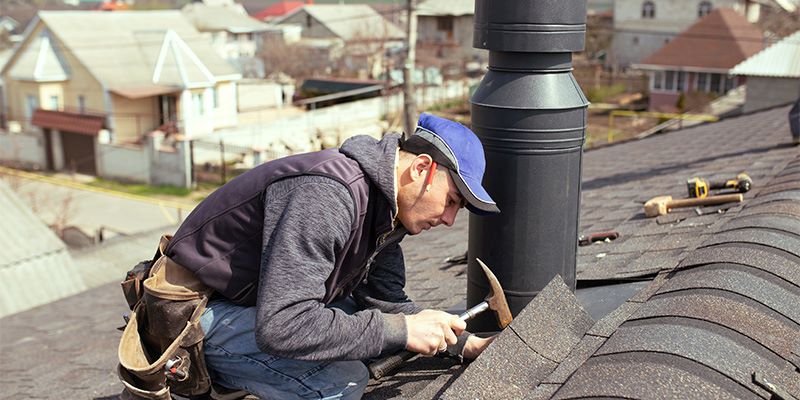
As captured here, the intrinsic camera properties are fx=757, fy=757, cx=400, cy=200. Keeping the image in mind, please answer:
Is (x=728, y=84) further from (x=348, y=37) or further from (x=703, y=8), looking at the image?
(x=348, y=37)

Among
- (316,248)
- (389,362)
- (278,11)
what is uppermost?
(278,11)

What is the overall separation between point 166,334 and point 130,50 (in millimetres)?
33625

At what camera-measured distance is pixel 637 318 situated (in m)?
2.40

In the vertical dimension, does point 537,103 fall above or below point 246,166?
above

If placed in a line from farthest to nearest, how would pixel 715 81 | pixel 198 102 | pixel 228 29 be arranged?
pixel 228 29 → pixel 715 81 → pixel 198 102

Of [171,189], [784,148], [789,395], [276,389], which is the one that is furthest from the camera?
[171,189]

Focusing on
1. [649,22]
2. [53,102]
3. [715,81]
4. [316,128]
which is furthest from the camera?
[649,22]

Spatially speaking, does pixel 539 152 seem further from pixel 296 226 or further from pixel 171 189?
pixel 171 189

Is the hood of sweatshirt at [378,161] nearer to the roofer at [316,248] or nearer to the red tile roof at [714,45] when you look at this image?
the roofer at [316,248]

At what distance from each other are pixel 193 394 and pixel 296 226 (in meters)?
0.92

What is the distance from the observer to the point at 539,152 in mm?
2859

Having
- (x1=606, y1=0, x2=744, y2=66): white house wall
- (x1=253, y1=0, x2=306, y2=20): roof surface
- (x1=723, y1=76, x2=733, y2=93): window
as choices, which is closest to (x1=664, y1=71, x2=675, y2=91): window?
(x1=723, y1=76, x2=733, y2=93): window

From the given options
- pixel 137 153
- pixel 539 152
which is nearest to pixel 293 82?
pixel 137 153

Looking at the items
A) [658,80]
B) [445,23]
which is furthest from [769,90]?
[445,23]
